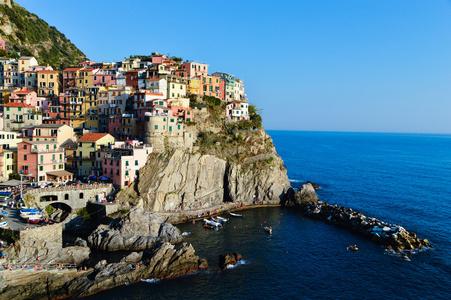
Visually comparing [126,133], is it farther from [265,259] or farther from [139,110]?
[265,259]

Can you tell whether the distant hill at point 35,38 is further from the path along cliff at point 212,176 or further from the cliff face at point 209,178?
the cliff face at point 209,178

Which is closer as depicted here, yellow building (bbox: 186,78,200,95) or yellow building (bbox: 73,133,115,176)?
yellow building (bbox: 73,133,115,176)

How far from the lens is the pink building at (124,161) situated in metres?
70.4

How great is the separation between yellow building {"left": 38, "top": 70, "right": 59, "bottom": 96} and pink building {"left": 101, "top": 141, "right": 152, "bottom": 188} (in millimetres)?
41231

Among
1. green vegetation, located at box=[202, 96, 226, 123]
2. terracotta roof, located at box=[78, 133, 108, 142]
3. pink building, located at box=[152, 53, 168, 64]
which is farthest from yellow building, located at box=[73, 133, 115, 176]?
pink building, located at box=[152, 53, 168, 64]

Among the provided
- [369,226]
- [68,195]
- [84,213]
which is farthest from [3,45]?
[369,226]

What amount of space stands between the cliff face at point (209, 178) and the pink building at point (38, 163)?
15.1 meters

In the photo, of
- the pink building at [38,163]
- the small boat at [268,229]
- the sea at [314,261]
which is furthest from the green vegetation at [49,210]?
the small boat at [268,229]

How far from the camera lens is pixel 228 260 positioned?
5012 centimetres

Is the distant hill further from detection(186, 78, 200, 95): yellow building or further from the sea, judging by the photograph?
the sea

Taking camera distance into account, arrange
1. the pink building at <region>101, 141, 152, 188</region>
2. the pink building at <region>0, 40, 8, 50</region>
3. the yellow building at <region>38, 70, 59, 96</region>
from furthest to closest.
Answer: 1. the pink building at <region>0, 40, 8, 50</region>
2. the yellow building at <region>38, 70, 59, 96</region>
3. the pink building at <region>101, 141, 152, 188</region>

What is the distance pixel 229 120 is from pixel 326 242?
47.7 metres

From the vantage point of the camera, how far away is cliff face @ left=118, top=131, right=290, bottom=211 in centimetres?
7081

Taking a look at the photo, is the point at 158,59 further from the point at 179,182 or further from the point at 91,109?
the point at 179,182
